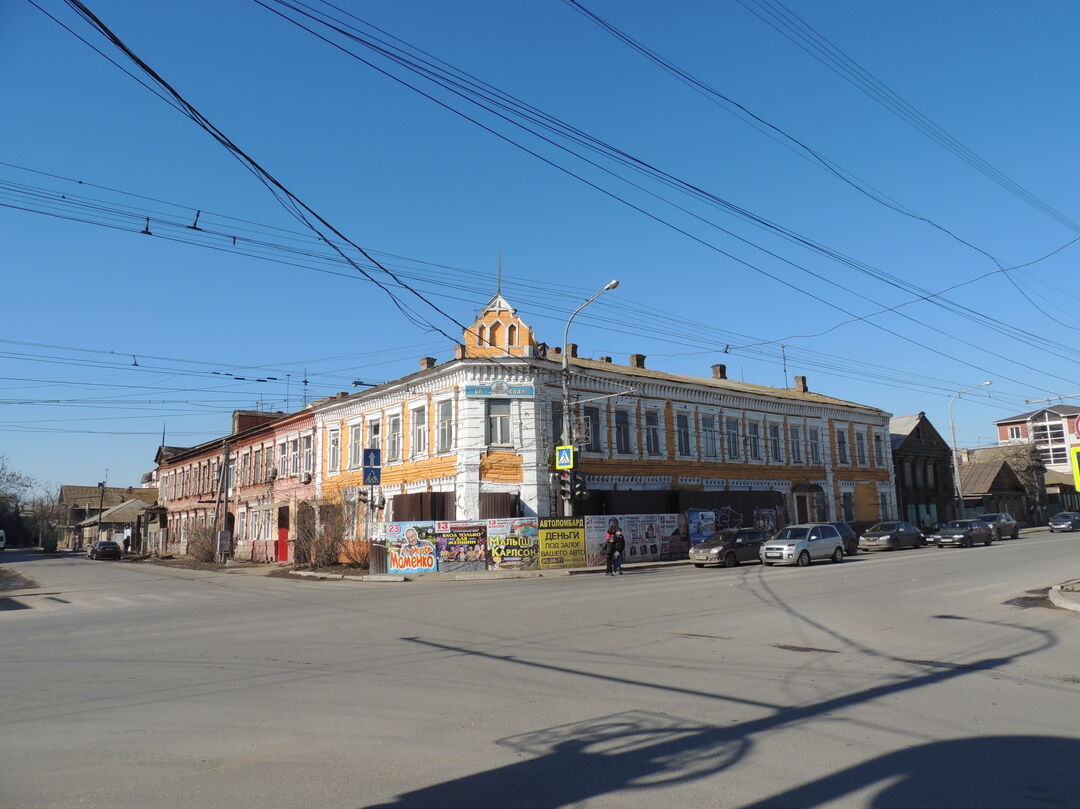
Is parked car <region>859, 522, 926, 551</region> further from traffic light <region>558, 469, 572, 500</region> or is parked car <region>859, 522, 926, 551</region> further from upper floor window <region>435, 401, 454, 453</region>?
upper floor window <region>435, 401, 454, 453</region>

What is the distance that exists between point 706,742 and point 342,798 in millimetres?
2900

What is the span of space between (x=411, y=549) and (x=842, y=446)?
30462 millimetres

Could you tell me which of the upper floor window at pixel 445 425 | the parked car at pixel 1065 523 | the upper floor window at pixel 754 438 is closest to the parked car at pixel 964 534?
the upper floor window at pixel 754 438

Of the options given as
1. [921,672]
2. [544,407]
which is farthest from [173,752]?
[544,407]

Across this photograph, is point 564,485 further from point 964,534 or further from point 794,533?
point 964,534

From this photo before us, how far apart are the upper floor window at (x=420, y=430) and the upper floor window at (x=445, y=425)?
105 centimetres

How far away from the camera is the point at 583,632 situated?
1273 centimetres

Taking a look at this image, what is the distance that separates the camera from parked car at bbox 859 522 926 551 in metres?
40.6

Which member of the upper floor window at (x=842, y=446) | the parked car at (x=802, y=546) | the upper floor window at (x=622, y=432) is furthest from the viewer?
the upper floor window at (x=842, y=446)

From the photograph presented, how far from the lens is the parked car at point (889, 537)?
133ft

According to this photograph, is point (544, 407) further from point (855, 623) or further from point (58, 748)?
point (58, 748)

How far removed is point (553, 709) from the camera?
740 centimetres

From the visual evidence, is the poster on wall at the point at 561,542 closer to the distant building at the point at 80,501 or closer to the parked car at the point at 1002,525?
the parked car at the point at 1002,525

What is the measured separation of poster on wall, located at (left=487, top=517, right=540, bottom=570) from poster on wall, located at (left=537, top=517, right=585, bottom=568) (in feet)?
1.14
